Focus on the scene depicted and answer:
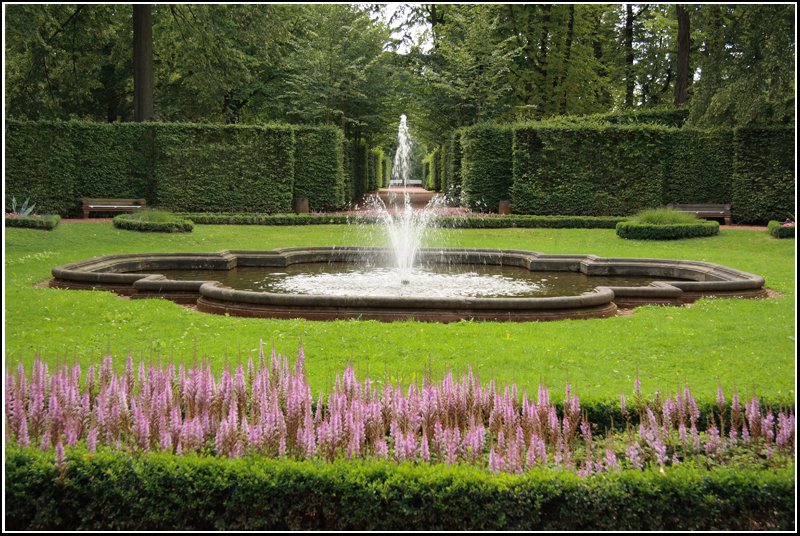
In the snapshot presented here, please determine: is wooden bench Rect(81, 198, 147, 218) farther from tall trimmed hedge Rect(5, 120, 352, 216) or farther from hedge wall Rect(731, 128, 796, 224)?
hedge wall Rect(731, 128, 796, 224)

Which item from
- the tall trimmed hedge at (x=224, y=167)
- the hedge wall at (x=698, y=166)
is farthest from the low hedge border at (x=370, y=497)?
the hedge wall at (x=698, y=166)

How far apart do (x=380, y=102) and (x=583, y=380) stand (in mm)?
31366

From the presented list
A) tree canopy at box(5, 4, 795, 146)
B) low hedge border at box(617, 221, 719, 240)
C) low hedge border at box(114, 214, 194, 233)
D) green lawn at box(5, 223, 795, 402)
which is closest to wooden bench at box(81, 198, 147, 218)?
low hedge border at box(114, 214, 194, 233)

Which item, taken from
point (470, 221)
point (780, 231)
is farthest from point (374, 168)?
point (780, 231)

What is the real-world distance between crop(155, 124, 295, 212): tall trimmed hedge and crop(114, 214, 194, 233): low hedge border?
16.1 feet

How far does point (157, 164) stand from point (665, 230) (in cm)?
1654

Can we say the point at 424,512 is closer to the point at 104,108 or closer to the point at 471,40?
the point at 471,40

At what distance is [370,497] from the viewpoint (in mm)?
3811

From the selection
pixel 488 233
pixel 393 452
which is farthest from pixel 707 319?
pixel 488 233

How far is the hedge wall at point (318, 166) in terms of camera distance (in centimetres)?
2611

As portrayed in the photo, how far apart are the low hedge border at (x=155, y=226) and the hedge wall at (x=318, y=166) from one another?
739cm

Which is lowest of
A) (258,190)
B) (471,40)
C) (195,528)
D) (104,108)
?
(195,528)

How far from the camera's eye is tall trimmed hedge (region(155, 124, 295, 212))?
24.3 meters

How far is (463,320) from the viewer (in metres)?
8.76
